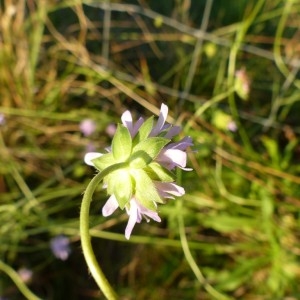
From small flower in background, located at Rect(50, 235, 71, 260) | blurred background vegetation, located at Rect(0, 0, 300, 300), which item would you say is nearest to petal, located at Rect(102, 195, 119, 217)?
blurred background vegetation, located at Rect(0, 0, 300, 300)

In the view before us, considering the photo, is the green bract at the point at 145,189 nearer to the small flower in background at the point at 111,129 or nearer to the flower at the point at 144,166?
the flower at the point at 144,166

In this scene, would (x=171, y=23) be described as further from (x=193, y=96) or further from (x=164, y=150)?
(x=164, y=150)

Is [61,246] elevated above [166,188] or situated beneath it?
situated beneath

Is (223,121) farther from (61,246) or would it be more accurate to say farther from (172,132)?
(172,132)

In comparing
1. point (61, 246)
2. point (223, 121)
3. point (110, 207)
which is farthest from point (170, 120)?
point (110, 207)

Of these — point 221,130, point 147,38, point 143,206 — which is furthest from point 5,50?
point 143,206

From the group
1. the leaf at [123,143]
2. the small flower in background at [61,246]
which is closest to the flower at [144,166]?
the leaf at [123,143]
